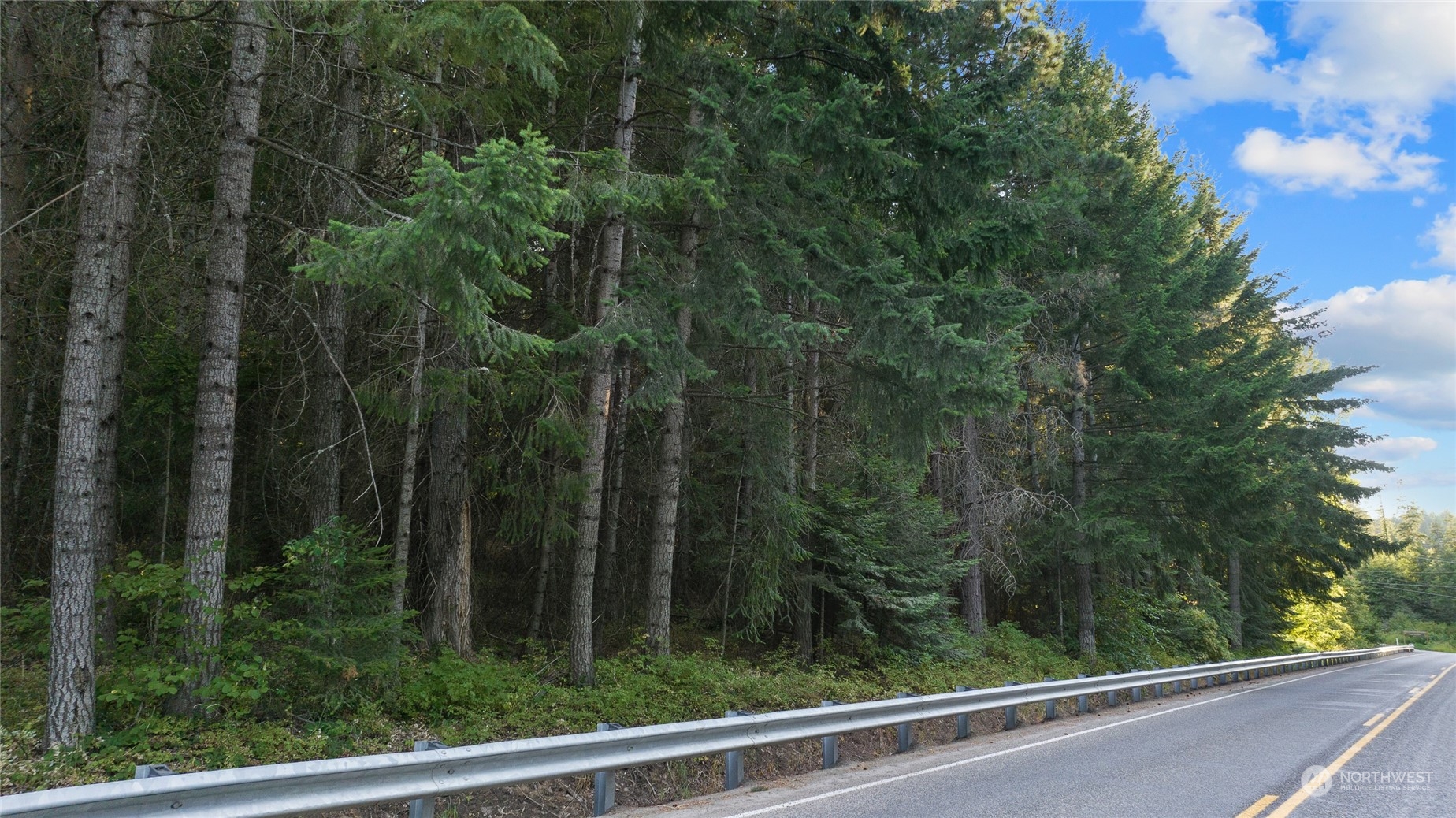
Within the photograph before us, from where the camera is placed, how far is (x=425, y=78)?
9172 mm

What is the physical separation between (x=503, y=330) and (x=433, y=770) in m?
4.15

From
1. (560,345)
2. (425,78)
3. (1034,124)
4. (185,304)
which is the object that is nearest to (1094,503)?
(1034,124)

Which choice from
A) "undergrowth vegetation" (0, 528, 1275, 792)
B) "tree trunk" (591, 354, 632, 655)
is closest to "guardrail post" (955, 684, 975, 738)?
"undergrowth vegetation" (0, 528, 1275, 792)

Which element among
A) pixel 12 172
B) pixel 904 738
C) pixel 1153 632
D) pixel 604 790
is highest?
pixel 12 172

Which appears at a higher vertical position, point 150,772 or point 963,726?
point 150,772

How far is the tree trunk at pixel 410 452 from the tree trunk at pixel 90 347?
8.78 ft

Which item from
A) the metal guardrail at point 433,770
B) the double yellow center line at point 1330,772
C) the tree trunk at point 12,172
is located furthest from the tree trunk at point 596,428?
the double yellow center line at point 1330,772

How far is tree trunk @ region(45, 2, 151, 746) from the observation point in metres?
6.67

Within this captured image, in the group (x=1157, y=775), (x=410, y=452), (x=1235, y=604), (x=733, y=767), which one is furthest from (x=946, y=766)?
(x=1235, y=604)

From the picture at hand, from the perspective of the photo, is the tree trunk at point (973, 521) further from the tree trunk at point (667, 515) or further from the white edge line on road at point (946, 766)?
the tree trunk at point (667, 515)

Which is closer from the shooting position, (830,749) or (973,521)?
(830,749)

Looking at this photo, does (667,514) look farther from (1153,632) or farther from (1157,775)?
(1153,632)

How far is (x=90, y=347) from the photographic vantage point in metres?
6.99

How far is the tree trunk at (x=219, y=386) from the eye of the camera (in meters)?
7.50
